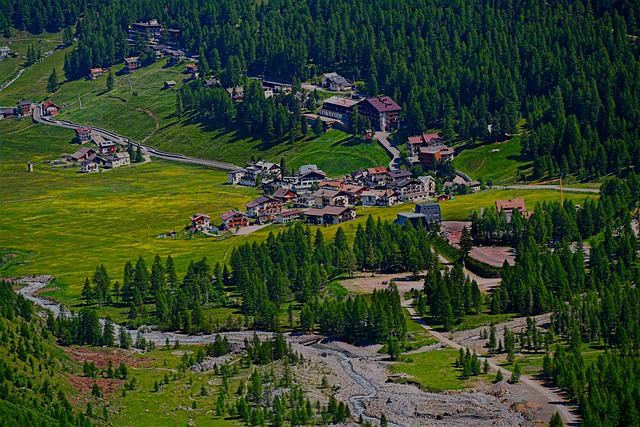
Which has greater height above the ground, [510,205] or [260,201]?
[260,201]

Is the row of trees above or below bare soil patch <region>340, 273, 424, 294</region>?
above

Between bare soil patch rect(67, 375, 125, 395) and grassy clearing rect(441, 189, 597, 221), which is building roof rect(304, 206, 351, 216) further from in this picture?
bare soil patch rect(67, 375, 125, 395)

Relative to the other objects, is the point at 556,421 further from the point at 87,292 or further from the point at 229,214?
the point at 229,214

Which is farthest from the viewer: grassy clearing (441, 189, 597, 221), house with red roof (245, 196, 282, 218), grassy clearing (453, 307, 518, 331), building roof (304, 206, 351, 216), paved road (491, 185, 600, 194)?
house with red roof (245, 196, 282, 218)

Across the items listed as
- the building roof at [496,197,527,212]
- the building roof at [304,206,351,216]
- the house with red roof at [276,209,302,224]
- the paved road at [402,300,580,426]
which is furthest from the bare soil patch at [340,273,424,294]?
the house with red roof at [276,209,302,224]

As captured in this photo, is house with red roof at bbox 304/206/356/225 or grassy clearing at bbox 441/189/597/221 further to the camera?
house with red roof at bbox 304/206/356/225

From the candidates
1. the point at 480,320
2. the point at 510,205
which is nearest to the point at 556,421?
the point at 480,320

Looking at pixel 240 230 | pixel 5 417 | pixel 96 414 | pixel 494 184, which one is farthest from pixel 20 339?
pixel 494 184

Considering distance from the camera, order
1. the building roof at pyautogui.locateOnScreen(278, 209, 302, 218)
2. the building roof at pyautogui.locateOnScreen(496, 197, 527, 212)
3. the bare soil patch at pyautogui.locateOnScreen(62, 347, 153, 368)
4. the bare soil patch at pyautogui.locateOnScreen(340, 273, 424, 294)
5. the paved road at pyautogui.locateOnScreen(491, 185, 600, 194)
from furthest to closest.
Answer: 1. the building roof at pyautogui.locateOnScreen(278, 209, 302, 218)
2. the paved road at pyautogui.locateOnScreen(491, 185, 600, 194)
3. the building roof at pyautogui.locateOnScreen(496, 197, 527, 212)
4. the bare soil patch at pyautogui.locateOnScreen(340, 273, 424, 294)
5. the bare soil patch at pyautogui.locateOnScreen(62, 347, 153, 368)

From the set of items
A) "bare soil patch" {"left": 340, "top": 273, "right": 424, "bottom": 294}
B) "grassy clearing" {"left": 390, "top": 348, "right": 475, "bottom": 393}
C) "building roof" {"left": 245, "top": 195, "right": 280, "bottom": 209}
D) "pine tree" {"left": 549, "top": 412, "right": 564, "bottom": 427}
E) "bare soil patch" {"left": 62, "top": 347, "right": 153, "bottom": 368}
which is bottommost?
"pine tree" {"left": 549, "top": 412, "right": 564, "bottom": 427}
